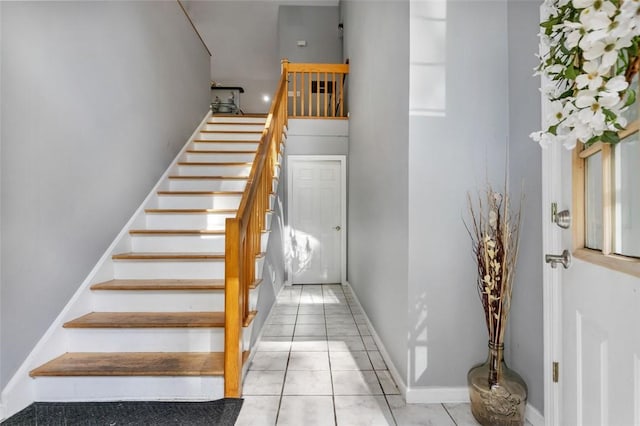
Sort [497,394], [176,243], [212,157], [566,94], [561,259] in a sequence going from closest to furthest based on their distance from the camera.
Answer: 1. [566,94]
2. [561,259]
3. [497,394]
4. [176,243]
5. [212,157]

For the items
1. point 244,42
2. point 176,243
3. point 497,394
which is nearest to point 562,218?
point 497,394

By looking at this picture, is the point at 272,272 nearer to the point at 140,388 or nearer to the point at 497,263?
the point at 140,388

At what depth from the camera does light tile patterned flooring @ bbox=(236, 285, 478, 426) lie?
171 cm

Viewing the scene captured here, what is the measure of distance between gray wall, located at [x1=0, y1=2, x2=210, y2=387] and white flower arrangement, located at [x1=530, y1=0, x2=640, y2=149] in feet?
8.05

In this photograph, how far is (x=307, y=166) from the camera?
4754 mm

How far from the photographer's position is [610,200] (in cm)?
102

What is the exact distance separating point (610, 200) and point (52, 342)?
2821 millimetres

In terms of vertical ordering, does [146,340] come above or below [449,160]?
below

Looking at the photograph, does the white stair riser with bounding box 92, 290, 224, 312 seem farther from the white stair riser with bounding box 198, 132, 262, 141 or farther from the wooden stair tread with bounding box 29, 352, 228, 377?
the white stair riser with bounding box 198, 132, 262, 141

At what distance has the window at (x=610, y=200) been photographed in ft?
3.07

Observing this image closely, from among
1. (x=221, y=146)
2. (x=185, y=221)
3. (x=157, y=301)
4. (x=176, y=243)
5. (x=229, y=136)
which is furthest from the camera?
(x=229, y=136)

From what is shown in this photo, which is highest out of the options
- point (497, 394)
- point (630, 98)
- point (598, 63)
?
point (598, 63)

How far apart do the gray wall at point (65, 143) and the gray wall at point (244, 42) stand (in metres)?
3.84

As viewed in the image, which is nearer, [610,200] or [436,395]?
[610,200]
